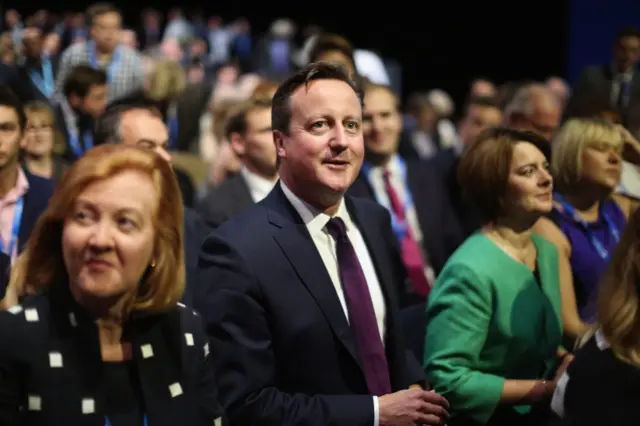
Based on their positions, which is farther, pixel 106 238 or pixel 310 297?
pixel 310 297

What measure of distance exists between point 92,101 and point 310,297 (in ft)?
14.4

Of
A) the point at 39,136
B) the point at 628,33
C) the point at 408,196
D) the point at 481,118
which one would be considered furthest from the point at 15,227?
the point at 628,33

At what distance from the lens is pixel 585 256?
378cm

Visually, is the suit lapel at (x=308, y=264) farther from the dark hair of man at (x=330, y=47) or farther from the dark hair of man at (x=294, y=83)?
the dark hair of man at (x=330, y=47)

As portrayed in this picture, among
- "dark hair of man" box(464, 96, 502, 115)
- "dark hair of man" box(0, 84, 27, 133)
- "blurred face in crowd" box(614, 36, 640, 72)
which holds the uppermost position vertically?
"blurred face in crowd" box(614, 36, 640, 72)

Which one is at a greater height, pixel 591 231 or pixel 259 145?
pixel 259 145

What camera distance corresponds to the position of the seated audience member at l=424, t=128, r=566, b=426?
10.1ft

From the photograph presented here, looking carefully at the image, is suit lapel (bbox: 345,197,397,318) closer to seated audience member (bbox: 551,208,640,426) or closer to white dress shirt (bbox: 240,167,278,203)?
seated audience member (bbox: 551,208,640,426)

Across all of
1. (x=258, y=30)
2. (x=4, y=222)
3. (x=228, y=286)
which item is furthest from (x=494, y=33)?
(x=228, y=286)

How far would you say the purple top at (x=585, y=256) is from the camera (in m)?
3.73

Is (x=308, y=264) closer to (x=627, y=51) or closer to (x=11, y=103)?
(x=11, y=103)

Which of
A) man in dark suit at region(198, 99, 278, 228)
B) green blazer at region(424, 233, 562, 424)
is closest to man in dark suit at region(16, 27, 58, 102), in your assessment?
man in dark suit at region(198, 99, 278, 228)

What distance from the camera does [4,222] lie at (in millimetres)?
3914

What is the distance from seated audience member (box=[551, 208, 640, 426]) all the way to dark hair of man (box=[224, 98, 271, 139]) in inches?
90.2
